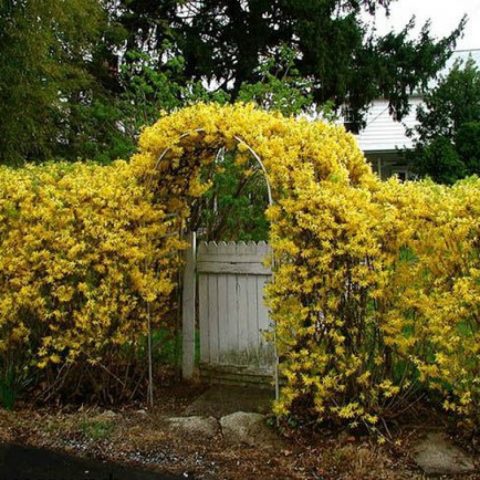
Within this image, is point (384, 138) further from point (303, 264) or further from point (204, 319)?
point (303, 264)

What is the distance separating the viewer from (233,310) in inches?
204

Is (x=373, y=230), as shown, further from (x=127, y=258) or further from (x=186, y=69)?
(x=186, y=69)

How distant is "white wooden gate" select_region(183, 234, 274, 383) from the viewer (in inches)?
198

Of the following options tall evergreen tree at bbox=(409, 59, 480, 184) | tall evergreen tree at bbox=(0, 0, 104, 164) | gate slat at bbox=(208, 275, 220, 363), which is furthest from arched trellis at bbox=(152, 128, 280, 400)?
tall evergreen tree at bbox=(409, 59, 480, 184)

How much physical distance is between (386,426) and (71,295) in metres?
2.23

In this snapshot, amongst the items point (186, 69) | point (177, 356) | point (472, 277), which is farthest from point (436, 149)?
point (472, 277)

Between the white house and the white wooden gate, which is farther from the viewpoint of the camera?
the white house

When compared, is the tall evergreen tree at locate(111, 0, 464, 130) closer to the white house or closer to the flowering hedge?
the white house

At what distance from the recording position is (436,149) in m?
13.8

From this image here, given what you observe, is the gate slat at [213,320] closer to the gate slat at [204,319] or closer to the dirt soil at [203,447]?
the gate slat at [204,319]

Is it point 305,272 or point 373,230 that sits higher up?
point 373,230

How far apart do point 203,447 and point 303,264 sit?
127 centimetres

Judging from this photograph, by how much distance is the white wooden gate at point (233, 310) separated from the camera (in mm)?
5035

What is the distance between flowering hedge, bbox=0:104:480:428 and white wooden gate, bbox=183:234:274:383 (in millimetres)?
458
